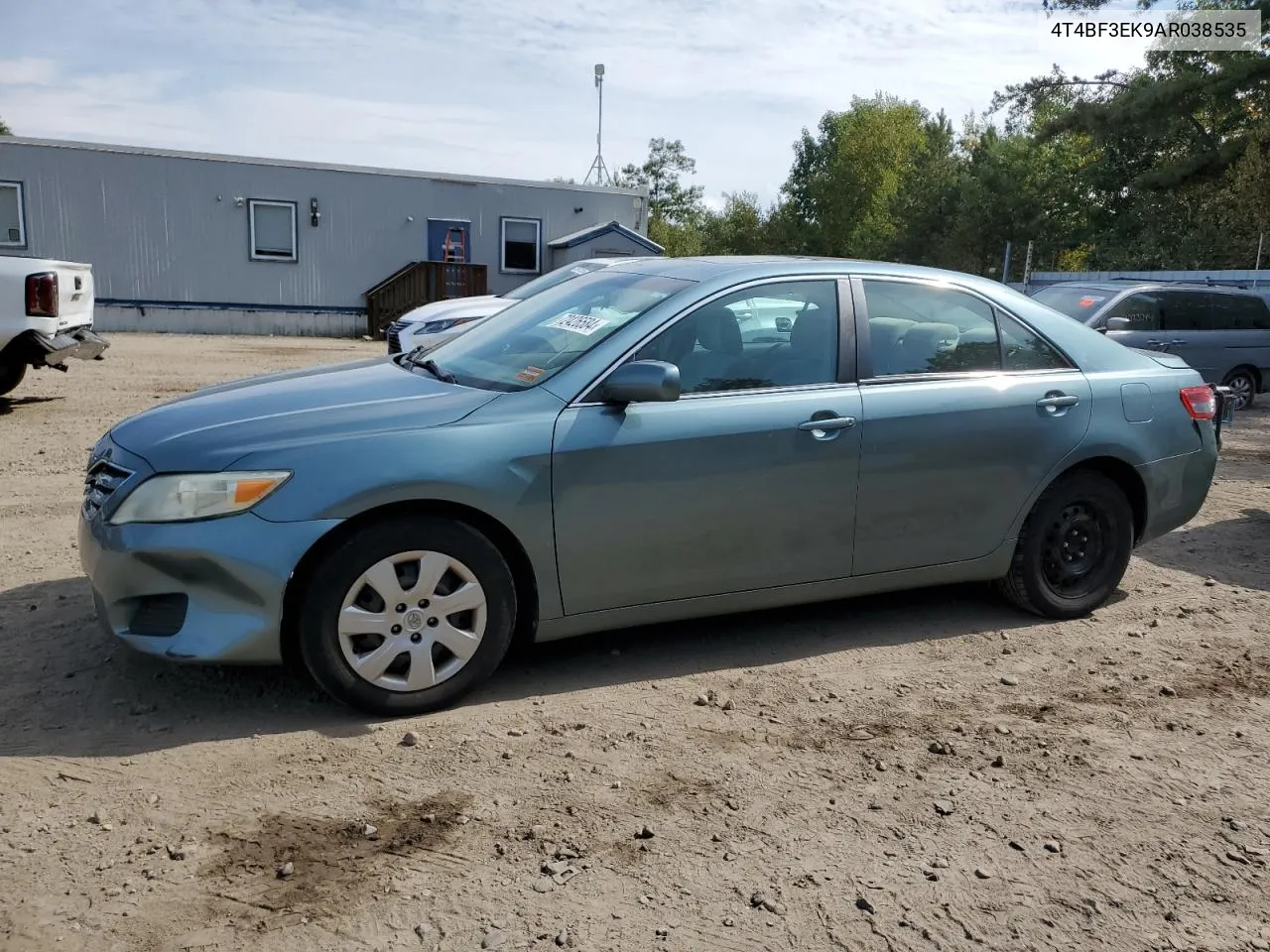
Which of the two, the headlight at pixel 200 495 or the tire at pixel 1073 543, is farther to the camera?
the tire at pixel 1073 543

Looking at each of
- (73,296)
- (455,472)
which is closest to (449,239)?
(73,296)

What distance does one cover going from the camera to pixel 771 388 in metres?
4.51

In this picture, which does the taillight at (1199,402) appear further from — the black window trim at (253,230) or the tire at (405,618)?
the black window trim at (253,230)

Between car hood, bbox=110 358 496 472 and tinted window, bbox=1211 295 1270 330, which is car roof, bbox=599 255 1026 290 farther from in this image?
tinted window, bbox=1211 295 1270 330

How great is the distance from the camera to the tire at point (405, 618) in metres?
3.75

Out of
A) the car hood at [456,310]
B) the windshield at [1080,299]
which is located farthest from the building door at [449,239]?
the windshield at [1080,299]

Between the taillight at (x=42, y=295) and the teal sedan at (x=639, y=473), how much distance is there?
6.30m

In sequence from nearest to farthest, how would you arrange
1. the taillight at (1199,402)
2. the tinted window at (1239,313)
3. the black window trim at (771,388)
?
1. the black window trim at (771,388)
2. the taillight at (1199,402)
3. the tinted window at (1239,313)

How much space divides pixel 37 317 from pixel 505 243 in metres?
16.6

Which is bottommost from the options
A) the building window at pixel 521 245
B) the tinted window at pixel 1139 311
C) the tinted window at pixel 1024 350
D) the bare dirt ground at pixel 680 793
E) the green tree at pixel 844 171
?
the bare dirt ground at pixel 680 793

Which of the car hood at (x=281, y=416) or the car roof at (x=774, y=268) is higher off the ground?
the car roof at (x=774, y=268)

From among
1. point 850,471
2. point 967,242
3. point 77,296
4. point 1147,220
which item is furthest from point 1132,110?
point 850,471

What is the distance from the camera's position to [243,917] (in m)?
2.75

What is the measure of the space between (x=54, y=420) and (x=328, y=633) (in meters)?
7.66
